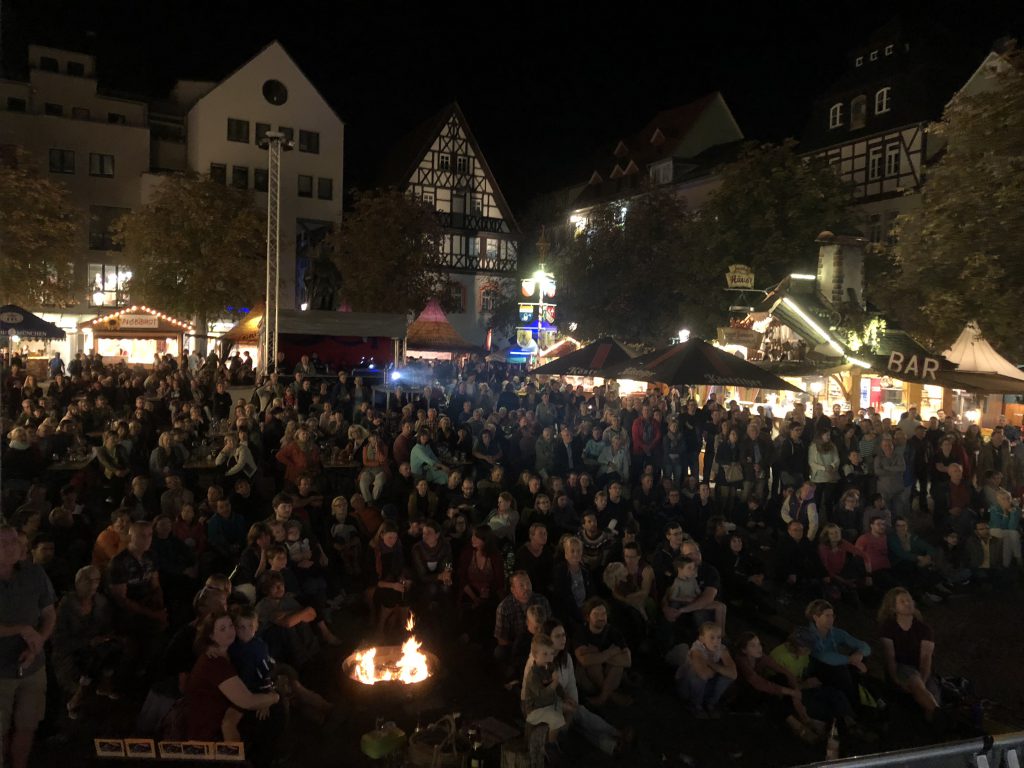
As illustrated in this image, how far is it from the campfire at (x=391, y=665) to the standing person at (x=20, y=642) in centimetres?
215

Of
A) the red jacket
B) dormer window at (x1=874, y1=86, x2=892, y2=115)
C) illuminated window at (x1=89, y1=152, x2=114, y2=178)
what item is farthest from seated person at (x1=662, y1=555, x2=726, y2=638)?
illuminated window at (x1=89, y1=152, x2=114, y2=178)

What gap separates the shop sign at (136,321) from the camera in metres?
25.4

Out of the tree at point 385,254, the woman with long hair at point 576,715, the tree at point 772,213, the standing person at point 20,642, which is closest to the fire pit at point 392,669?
the woman with long hair at point 576,715

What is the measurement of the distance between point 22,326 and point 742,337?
664 inches

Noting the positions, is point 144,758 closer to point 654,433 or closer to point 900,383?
point 654,433

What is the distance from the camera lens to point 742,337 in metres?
18.4

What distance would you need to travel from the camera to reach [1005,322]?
53.8 feet

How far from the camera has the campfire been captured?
5.98 meters

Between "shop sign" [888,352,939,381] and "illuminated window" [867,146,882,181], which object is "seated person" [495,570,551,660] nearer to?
"shop sign" [888,352,939,381]

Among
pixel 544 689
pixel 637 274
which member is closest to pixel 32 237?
pixel 637 274

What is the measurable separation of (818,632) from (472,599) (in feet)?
10.1

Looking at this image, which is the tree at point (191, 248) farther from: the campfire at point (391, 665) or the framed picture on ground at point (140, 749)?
the framed picture on ground at point (140, 749)

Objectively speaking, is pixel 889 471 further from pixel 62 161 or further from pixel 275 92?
pixel 62 161

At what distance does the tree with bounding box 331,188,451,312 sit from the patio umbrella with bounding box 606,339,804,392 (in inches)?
853
